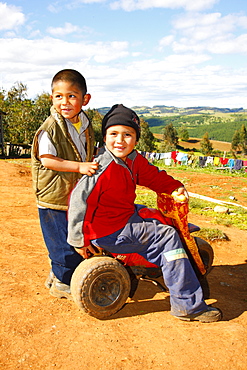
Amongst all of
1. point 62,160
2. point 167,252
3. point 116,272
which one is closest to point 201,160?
point 167,252

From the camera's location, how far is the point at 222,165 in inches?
987

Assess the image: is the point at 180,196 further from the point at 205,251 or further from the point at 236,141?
the point at 236,141

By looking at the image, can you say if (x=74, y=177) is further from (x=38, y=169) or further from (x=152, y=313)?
(x=152, y=313)

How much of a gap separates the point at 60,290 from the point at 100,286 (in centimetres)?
54

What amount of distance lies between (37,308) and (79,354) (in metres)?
0.79

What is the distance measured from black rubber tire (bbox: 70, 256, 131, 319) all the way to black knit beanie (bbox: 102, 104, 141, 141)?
1.24m

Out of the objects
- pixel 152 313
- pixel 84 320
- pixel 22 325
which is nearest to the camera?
pixel 22 325

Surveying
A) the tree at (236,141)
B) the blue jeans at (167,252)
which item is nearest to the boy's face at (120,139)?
the blue jeans at (167,252)

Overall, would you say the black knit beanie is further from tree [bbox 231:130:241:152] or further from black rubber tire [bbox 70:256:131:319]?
tree [bbox 231:130:241:152]

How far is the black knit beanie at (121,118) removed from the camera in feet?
9.29

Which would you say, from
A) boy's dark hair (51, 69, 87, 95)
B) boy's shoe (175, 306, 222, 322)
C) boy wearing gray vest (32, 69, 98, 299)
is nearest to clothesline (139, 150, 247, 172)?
boy's shoe (175, 306, 222, 322)

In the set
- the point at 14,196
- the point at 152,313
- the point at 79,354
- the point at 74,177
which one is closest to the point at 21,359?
the point at 79,354

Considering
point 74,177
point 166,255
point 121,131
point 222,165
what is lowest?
point 222,165

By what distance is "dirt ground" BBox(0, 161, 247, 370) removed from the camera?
94.7 inches
